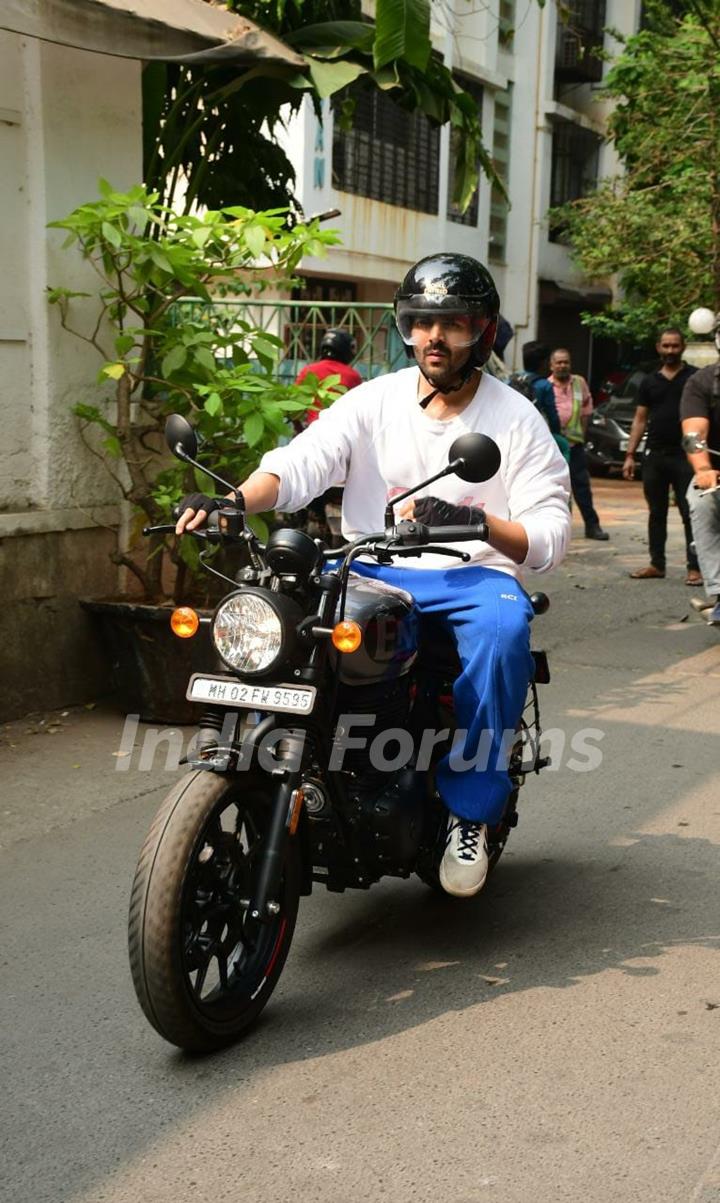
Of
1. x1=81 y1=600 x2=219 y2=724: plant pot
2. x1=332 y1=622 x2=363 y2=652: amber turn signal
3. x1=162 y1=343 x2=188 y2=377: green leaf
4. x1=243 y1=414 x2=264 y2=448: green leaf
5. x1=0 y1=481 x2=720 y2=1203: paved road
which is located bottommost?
x1=0 y1=481 x2=720 y2=1203: paved road

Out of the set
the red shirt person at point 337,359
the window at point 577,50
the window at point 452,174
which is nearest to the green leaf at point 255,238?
the red shirt person at point 337,359

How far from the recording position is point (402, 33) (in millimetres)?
7680

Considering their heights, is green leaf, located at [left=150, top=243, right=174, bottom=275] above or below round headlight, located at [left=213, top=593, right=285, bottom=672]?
above

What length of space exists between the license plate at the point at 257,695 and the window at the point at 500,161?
26.5m

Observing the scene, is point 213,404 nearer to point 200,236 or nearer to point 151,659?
point 200,236

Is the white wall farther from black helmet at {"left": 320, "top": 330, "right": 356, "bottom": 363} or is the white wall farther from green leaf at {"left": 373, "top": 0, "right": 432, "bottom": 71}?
black helmet at {"left": 320, "top": 330, "right": 356, "bottom": 363}

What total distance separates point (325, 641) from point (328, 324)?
22.9 feet

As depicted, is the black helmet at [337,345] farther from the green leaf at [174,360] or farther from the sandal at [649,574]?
the green leaf at [174,360]

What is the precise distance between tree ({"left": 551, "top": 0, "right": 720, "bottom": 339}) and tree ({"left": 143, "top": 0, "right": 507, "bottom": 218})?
9558 millimetres

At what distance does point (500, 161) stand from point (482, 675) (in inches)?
1067

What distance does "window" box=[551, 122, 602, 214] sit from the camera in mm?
31438

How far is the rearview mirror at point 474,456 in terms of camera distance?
3.57 m

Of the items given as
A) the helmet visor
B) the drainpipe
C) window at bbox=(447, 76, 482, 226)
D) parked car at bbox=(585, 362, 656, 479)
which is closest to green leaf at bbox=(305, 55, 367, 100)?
the helmet visor

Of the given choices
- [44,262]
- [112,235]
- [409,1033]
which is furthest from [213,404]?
[409,1033]
